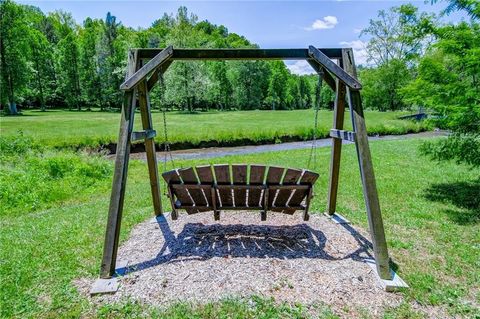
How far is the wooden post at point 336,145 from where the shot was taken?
508cm

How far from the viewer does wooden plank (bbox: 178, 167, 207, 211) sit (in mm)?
4488

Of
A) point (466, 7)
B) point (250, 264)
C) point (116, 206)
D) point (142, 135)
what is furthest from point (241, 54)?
point (466, 7)

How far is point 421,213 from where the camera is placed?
6.33 m

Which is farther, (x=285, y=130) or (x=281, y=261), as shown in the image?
(x=285, y=130)

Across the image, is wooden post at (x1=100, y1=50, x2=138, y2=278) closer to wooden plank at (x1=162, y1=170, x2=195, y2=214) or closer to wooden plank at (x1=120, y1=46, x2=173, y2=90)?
wooden plank at (x1=120, y1=46, x2=173, y2=90)

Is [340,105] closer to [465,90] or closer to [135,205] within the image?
[465,90]

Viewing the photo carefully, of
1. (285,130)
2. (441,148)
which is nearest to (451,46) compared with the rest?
(441,148)

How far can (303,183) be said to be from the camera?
4469mm

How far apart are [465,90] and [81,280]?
762 cm

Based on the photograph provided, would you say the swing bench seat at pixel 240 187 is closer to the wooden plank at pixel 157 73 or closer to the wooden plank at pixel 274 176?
the wooden plank at pixel 274 176

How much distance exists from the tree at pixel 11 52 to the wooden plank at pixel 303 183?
42421mm

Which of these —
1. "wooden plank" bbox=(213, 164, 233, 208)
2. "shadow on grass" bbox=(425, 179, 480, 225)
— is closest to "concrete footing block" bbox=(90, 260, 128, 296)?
"wooden plank" bbox=(213, 164, 233, 208)

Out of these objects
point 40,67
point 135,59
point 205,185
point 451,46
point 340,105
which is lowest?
point 205,185

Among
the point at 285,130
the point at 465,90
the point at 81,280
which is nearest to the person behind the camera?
the point at 81,280
